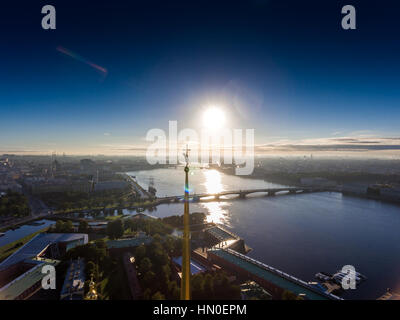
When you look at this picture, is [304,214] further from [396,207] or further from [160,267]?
[160,267]

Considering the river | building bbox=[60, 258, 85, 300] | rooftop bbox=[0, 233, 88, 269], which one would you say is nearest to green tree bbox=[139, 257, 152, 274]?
building bbox=[60, 258, 85, 300]

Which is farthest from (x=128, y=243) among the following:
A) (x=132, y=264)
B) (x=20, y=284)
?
(x=20, y=284)

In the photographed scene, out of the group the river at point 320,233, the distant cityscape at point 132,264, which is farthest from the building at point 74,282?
the river at point 320,233

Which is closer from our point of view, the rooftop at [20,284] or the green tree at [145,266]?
the rooftop at [20,284]

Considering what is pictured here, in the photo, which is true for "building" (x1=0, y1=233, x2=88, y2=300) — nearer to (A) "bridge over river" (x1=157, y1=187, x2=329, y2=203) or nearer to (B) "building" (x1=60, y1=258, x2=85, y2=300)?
(B) "building" (x1=60, y1=258, x2=85, y2=300)

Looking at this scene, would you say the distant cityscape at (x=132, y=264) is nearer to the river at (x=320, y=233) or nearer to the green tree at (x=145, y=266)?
the green tree at (x=145, y=266)

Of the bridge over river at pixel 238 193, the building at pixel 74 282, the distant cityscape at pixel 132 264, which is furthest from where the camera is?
the bridge over river at pixel 238 193
